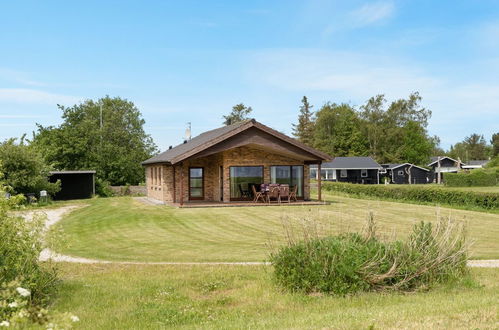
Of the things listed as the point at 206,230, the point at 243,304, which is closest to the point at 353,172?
the point at 206,230

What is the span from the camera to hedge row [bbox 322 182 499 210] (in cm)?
2591

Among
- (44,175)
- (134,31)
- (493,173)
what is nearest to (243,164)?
(134,31)

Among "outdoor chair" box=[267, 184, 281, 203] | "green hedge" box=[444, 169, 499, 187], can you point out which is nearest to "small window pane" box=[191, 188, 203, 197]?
"outdoor chair" box=[267, 184, 281, 203]

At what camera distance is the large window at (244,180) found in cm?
2555

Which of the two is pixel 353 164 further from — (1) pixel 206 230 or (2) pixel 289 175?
(1) pixel 206 230

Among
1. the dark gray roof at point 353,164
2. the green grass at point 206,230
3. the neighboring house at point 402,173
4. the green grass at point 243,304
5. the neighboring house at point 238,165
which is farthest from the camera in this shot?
the neighboring house at point 402,173

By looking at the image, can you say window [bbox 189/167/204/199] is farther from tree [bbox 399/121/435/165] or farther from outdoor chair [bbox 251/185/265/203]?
tree [bbox 399/121/435/165]

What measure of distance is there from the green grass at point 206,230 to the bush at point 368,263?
3.34 ft

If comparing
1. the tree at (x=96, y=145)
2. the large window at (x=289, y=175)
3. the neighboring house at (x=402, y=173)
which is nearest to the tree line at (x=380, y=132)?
the neighboring house at (x=402, y=173)

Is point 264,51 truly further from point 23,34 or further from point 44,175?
point 44,175

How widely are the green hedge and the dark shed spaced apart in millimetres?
38775

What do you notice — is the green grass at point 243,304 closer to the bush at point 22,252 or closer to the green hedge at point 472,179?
the bush at point 22,252

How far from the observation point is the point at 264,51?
76.2 ft

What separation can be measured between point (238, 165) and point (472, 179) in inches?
1582
